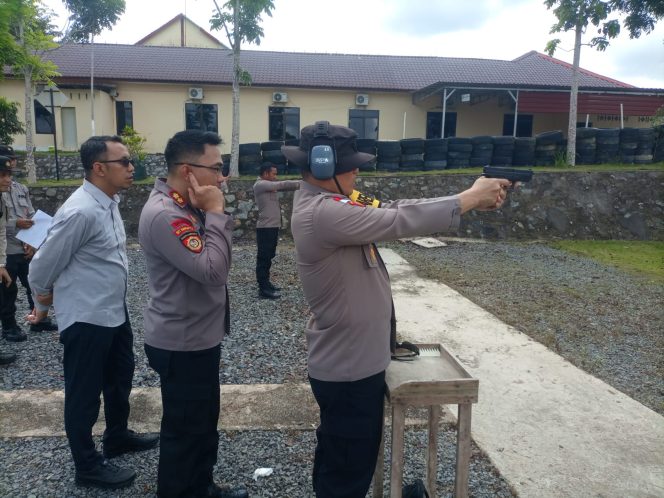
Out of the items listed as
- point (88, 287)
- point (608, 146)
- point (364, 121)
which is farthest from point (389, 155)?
point (88, 287)

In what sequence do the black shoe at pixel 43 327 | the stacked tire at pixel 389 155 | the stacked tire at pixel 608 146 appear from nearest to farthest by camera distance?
the black shoe at pixel 43 327 < the stacked tire at pixel 389 155 < the stacked tire at pixel 608 146

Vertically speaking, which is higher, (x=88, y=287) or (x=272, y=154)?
(x=272, y=154)

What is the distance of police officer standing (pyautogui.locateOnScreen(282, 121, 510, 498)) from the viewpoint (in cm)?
192

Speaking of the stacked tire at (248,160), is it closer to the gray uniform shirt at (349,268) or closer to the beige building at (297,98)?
the beige building at (297,98)

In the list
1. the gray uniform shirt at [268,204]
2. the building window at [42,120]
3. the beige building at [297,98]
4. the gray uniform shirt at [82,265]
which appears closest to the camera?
the gray uniform shirt at [82,265]

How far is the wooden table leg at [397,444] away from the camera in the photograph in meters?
2.11

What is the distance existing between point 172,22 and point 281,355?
94.9ft

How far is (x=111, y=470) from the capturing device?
2674mm

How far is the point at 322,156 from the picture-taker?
6.50 ft

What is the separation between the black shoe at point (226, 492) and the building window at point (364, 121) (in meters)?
18.2

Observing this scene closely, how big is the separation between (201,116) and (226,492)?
18.3 m

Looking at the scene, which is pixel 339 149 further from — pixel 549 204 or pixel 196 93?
pixel 196 93

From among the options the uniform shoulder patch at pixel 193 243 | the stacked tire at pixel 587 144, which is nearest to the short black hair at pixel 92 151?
the uniform shoulder patch at pixel 193 243

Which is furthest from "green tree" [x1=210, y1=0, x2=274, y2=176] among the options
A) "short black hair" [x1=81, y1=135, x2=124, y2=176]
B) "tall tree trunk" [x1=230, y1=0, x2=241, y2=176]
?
"short black hair" [x1=81, y1=135, x2=124, y2=176]
